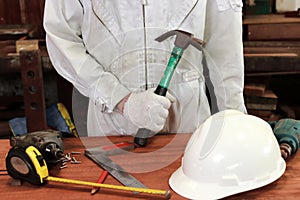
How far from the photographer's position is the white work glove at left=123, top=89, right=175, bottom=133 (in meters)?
0.88

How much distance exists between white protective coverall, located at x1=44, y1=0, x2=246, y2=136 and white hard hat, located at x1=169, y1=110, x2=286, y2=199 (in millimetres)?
259

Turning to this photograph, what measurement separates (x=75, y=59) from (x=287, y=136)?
0.48m

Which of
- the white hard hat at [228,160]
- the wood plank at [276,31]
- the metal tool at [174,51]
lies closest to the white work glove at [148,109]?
the metal tool at [174,51]

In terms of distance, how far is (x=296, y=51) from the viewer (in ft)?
5.97

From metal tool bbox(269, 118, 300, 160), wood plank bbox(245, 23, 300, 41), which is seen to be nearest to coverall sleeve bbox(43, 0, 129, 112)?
metal tool bbox(269, 118, 300, 160)

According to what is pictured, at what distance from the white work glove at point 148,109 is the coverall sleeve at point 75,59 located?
0.04m

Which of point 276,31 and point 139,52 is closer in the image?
point 139,52

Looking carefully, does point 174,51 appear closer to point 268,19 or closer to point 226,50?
point 226,50

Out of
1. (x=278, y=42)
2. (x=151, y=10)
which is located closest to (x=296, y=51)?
(x=278, y=42)

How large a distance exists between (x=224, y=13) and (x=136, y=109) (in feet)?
1.08

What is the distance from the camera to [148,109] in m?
0.88

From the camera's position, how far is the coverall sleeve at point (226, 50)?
1.03 meters

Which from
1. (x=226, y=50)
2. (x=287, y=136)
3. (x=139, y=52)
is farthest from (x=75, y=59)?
(x=287, y=136)

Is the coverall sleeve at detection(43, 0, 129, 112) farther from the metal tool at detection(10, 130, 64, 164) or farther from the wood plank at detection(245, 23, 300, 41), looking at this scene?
the wood plank at detection(245, 23, 300, 41)
